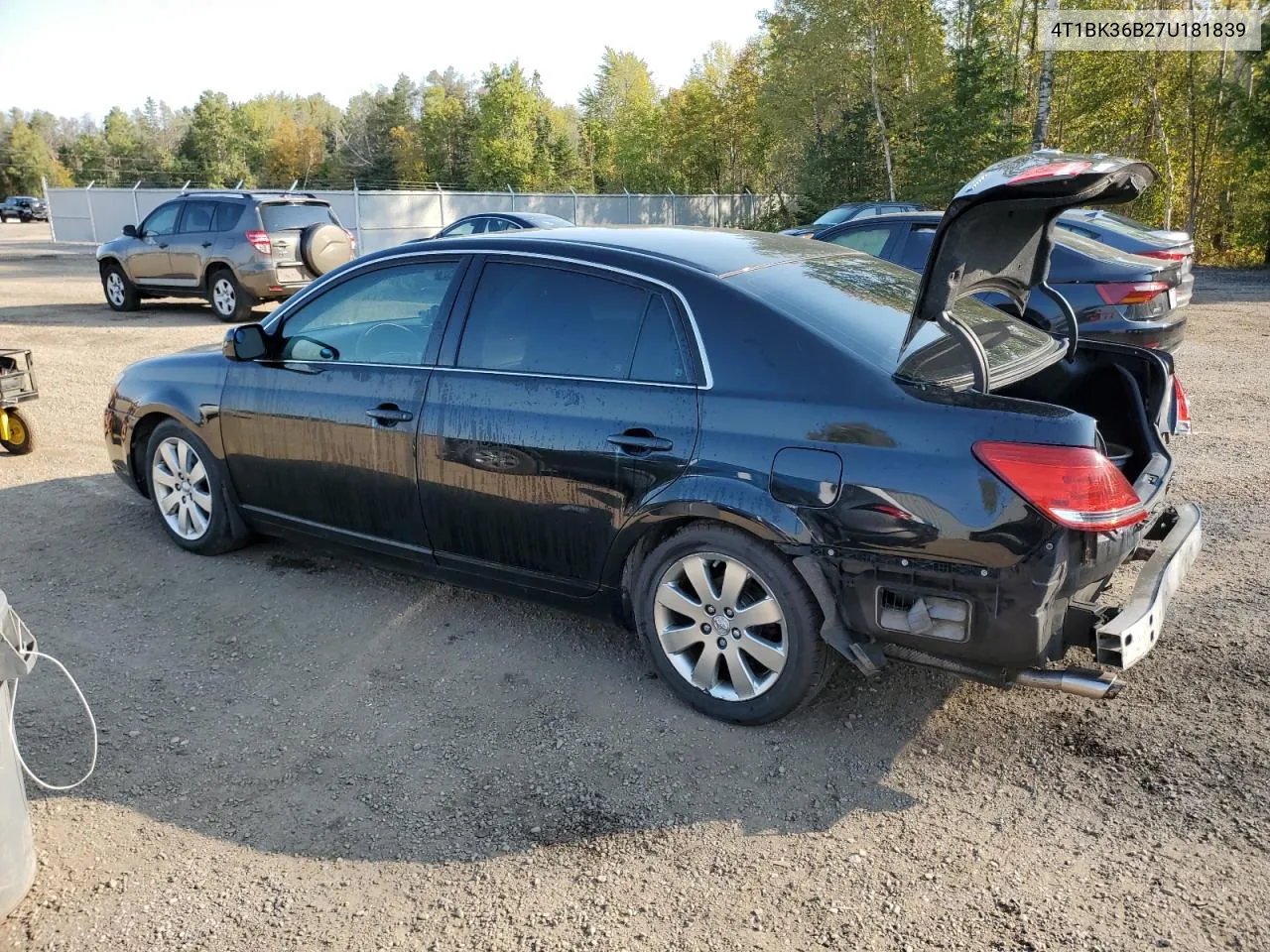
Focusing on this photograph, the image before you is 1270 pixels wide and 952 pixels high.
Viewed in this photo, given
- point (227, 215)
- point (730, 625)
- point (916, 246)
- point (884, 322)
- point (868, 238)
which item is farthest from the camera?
point (227, 215)

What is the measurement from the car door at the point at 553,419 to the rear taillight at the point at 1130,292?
584 cm

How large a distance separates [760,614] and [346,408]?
6.91ft

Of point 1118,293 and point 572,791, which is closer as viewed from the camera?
point 572,791

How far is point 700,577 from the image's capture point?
341 cm

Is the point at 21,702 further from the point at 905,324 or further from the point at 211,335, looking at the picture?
the point at 211,335

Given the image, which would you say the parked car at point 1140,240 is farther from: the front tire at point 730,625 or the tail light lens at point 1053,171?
the front tire at point 730,625

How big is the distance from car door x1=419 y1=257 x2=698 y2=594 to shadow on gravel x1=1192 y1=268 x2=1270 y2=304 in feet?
51.3

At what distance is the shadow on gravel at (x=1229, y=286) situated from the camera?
1650 centimetres

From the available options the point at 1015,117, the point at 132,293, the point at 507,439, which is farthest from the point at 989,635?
the point at 1015,117

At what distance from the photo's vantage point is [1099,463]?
289cm

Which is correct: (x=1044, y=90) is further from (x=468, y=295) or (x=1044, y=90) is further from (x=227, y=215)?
(x=468, y=295)

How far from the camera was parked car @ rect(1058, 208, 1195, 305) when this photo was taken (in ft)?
27.7

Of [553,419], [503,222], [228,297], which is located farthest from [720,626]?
[503,222]

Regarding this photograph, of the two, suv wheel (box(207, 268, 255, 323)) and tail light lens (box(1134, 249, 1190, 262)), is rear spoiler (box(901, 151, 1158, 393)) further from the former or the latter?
suv wheel (box(207, 268, 255, 323))
